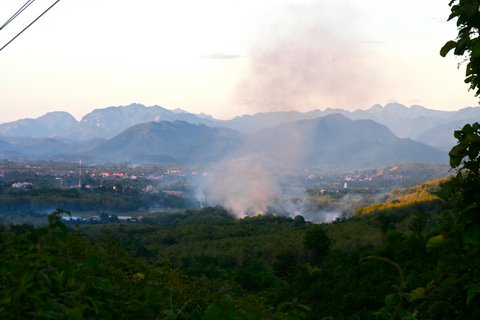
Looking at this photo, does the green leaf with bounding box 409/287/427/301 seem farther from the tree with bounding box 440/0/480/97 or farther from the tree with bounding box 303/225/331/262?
the tree with bounding box 303/225/331/262

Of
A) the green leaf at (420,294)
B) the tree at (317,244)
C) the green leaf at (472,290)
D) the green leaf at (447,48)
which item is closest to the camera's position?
the green leaf at (472,290)

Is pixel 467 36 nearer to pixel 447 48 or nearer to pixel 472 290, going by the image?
pixel 447 48

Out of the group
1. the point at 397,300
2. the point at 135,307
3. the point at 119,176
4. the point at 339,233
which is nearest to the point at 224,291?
the point at 135,307

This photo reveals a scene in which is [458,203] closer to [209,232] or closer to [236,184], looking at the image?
[209,232]

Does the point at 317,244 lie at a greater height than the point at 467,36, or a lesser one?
lesser

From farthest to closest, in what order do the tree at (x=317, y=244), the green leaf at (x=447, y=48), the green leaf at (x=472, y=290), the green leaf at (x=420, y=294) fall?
the tree at (x=317, y=244)
the green leaf at (x=447, y=48)
the green leaf at (x=420, y=294)
the green leaf at (x=472, y=290)

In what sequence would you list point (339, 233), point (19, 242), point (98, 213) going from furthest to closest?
point (98, 213) → point (339, 233) → point (19, 242)

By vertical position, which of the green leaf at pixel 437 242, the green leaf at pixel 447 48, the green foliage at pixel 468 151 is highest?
the green leaf at pixel 447 48

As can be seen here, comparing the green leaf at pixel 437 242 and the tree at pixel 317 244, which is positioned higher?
the green leaf at pixel 437 242

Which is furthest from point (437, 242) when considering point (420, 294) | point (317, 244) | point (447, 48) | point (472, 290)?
point (317, 244)

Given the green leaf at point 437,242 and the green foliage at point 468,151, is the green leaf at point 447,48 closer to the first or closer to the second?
the green foliage at point 468,151

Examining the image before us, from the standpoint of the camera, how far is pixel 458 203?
279cm

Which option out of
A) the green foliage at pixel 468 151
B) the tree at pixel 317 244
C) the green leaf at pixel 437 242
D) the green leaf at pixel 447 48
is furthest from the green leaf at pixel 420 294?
the tree at pixel 317 244

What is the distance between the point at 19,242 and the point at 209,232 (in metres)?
62.2
